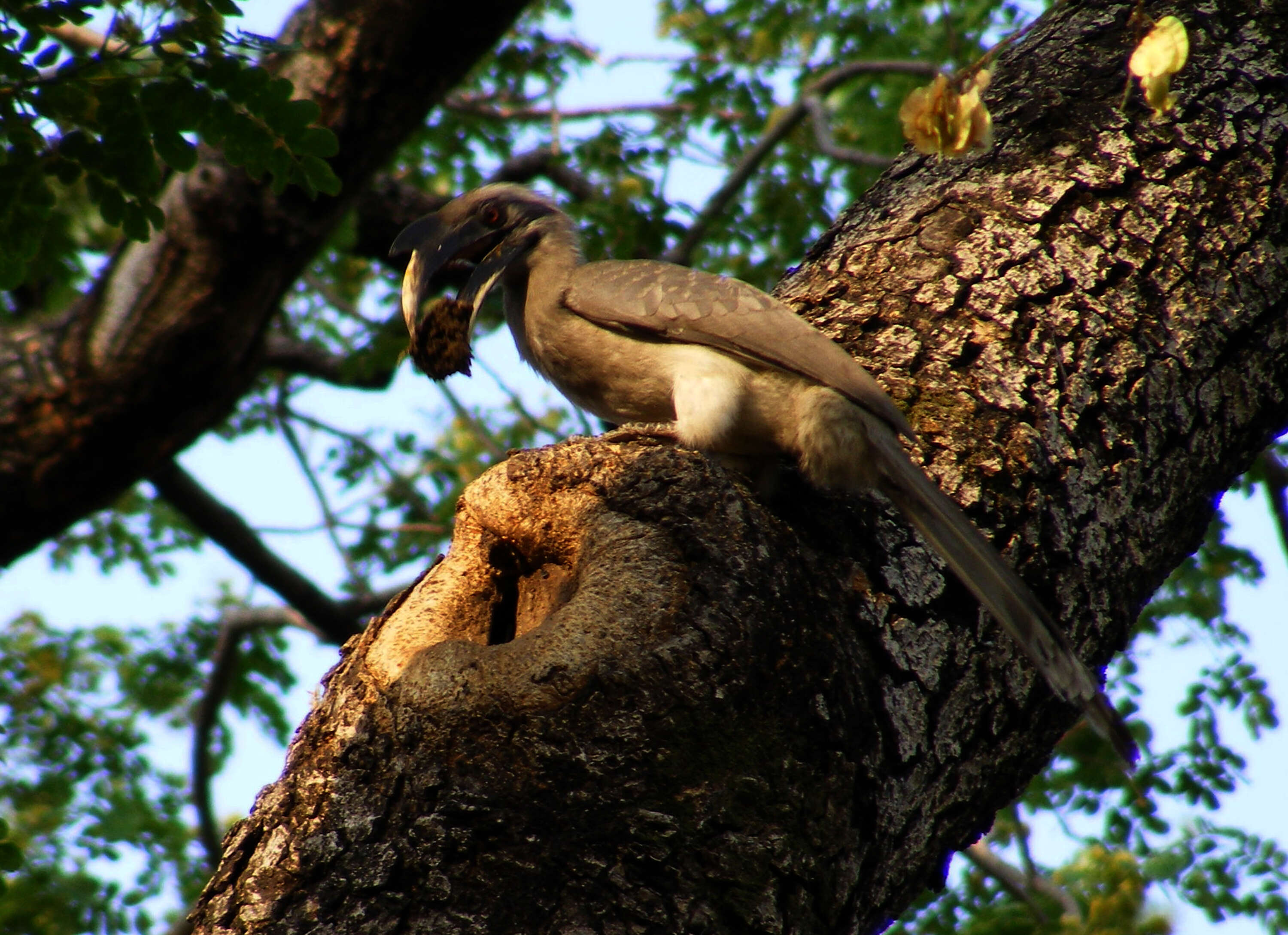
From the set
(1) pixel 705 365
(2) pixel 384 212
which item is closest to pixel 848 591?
(1) pixel 705 365

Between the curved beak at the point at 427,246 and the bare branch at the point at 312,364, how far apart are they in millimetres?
3272

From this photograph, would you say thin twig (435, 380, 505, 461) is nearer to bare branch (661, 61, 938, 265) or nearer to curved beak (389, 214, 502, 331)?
bare branch (661, 61, 938, 265)

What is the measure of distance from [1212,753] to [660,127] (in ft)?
17.4

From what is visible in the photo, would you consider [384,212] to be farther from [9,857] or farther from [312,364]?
[9,857]

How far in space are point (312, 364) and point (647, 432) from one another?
4.86 metres

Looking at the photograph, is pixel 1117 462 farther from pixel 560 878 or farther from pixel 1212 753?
pixel 1212 753

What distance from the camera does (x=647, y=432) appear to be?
355 centimetres

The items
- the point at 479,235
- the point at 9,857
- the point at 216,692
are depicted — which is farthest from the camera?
the point at 216,692

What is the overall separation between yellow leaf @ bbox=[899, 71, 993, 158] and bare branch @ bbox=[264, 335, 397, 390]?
18.0 feet

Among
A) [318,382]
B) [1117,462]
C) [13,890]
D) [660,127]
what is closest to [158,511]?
[318,382]

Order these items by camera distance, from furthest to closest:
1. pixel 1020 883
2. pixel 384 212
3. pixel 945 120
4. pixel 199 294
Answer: pixel 384 212
pixel 1020 883
pixel 199 294
pixel 945 120

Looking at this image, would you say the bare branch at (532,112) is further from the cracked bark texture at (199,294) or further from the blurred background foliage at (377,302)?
the cracked bark texture at (199,294)

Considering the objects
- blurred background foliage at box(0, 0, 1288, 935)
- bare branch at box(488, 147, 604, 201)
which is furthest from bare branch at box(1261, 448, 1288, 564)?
bare branch at box(488, 147, 604, 201)

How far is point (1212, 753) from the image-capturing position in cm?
565
